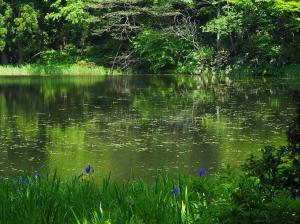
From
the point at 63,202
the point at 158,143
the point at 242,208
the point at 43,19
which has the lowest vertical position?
the point at 158,143

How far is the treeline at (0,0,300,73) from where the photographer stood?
30.5 meters

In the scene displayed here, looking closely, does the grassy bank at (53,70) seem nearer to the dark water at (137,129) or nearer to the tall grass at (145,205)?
the dark water at (137,129)

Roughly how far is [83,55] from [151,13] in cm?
713

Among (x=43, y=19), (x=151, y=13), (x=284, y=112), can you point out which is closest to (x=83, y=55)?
(x=43, y=19)

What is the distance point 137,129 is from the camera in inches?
468

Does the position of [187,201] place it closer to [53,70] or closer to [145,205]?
[145,205]

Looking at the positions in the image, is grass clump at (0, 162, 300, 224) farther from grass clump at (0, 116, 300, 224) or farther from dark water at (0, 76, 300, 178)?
dark water at (0, 76, 300, 178)

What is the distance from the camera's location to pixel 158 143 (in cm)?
1020

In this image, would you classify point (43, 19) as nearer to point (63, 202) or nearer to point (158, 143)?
point (158, 143)

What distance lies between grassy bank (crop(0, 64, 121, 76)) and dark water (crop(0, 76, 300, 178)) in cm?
1482

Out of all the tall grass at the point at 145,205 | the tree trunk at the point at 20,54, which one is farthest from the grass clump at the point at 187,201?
the tree trunk at the point at 20,54

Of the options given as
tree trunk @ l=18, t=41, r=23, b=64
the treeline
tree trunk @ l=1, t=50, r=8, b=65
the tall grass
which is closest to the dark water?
the tall grass

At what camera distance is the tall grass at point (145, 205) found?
2453 millimetres

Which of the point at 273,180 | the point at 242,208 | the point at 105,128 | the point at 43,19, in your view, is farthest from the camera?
the point at 43,19
